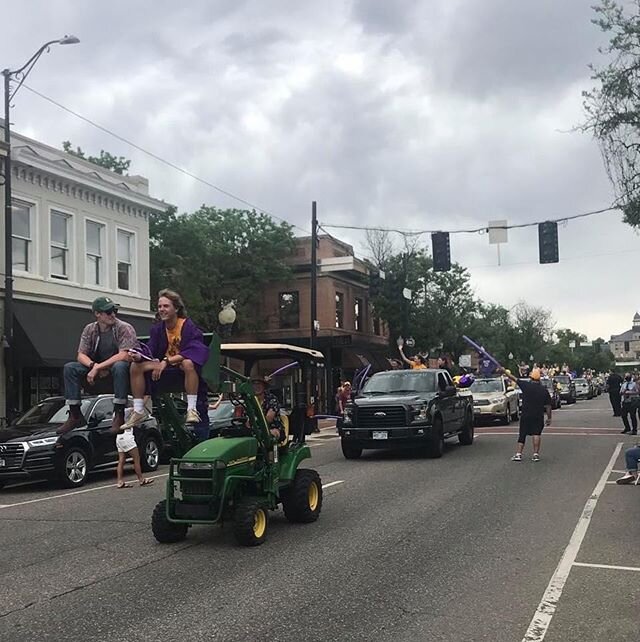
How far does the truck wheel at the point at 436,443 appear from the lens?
15.6m

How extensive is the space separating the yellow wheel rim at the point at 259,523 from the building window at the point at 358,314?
3474 centimetres

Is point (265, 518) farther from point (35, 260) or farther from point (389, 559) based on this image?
point (35, 260)

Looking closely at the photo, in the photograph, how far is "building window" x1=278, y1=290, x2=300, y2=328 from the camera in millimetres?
40250

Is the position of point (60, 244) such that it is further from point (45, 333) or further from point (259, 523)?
point (259, 523)

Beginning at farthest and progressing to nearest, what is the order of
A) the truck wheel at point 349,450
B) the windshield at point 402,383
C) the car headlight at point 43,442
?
A: 1. the windshield at point 402,383
2. the truck wheel at point 349,450
3. the car headlight at point 43,442

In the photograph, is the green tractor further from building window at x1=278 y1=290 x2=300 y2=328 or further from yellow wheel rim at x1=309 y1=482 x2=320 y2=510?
building window at x1=278 y1=290 x2=300 y2=328

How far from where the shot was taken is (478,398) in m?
26.0

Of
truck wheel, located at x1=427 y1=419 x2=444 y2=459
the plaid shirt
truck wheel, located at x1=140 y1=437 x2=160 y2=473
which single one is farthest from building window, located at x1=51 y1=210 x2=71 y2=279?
the plaid shirt

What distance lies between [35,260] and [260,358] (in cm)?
1534

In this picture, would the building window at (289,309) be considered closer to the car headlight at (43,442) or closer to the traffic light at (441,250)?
the traffic light at (441,250)

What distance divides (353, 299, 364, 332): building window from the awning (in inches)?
847

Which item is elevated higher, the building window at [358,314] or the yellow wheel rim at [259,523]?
the building window at [358,314]

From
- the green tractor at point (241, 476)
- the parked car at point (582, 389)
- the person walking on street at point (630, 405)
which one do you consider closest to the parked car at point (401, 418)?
the person walking on street at point (630, 405)

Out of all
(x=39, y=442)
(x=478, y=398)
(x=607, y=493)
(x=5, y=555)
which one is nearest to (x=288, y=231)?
(x=478, y=398)
